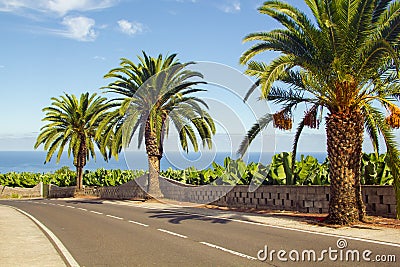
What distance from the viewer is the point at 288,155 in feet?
69.9

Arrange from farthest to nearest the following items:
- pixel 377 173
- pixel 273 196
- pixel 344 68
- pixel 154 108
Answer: pixel 154 108
pixel 273 196
pixel 377 173
pixel 344 68

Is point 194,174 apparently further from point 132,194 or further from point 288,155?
point 288,155

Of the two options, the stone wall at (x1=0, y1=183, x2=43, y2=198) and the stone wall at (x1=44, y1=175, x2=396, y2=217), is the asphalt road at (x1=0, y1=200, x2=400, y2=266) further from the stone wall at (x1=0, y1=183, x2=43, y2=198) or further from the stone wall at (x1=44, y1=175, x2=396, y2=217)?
the stone wall at (x1=0, y1=183, x2=43, y2=198)

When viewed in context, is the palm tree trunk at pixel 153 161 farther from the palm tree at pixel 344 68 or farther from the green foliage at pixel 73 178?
the palm tree at pixel 344 68

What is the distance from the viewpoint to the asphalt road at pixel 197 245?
895 centimetres

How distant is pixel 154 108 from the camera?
2742cm

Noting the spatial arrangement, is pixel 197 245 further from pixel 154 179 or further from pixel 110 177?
pixel 110 177

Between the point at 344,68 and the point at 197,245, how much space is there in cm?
702

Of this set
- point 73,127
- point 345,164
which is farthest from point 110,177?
point 345,164

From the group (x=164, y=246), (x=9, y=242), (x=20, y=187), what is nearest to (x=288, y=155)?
(x=164, y=246)

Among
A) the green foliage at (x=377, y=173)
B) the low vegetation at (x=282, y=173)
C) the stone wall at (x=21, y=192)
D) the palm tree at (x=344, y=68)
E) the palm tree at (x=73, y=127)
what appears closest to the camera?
the palm tree at (x=344, y=68)

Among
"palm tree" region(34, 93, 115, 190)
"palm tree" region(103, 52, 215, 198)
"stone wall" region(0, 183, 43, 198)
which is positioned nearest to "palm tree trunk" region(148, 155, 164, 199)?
"palm tree" region(103, 52, 215, 198)

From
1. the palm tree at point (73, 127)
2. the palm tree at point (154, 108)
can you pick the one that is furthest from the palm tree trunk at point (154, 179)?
the palm tree at point (73, 127)

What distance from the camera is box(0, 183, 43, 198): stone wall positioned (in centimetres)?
5633
